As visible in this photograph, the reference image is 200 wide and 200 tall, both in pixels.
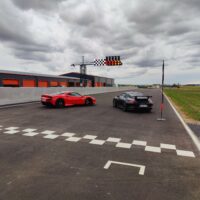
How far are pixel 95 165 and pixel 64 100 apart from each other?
10.5m

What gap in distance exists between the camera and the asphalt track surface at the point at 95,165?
3143 mm

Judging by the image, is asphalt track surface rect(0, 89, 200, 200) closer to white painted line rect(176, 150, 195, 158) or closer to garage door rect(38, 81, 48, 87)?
white painted line rect(176, 150, 195, 158)

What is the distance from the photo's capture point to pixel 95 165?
4.18m

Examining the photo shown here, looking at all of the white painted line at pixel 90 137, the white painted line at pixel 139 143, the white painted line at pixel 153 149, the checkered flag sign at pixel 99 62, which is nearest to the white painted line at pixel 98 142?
the white painted line at pixel 90 137

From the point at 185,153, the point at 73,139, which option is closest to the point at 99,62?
the point at 73,139

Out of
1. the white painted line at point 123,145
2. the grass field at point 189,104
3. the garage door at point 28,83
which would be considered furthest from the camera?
the garage door at point 28,83

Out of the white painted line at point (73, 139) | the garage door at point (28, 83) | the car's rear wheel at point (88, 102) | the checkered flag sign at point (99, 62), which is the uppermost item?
the checkered flag sign at point (99, 62)

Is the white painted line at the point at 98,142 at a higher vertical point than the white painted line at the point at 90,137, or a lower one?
lower

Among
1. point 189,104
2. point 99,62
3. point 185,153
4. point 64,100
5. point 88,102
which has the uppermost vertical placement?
point 99,62

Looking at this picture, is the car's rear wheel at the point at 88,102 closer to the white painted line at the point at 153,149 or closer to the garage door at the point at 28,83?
the white painted line at the point at 153,149

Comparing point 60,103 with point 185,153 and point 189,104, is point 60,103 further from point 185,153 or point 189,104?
point 189,104

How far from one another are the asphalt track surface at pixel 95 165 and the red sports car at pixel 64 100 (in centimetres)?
660

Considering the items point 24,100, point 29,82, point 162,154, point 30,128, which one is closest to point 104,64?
point 29,82

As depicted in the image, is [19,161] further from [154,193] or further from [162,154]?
[162,154]
